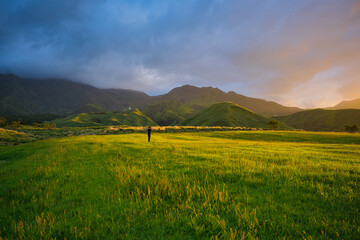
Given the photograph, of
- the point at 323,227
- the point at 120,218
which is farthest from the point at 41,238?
the point at 323,227

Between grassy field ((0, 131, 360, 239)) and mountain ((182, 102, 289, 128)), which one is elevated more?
mountain ((182, 102, 289, 128))

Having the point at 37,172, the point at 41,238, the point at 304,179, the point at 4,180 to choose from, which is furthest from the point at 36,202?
the point at 304,179

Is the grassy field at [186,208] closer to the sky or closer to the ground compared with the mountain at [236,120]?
closer to the ground

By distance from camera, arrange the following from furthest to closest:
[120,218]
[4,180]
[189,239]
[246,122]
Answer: [246,122] < [4,180] < [120,218] < [189,239]

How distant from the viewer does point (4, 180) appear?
23.2 ft

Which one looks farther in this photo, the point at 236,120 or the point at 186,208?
the point at 236,120

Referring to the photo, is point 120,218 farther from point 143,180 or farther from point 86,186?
point 86,186

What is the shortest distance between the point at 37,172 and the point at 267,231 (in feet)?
34.5

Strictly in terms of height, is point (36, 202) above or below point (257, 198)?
below

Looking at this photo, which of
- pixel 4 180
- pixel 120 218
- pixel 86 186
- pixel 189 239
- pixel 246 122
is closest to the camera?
pixel 189 239

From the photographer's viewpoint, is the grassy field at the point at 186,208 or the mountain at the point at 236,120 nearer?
the grassy field at the point at 186,208

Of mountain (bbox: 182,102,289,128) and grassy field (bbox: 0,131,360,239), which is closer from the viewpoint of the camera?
grassy field (bbox: 0,131,360,239)

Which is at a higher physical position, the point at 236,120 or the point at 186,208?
the point at 236,120

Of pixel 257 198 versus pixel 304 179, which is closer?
pixel 257 198
